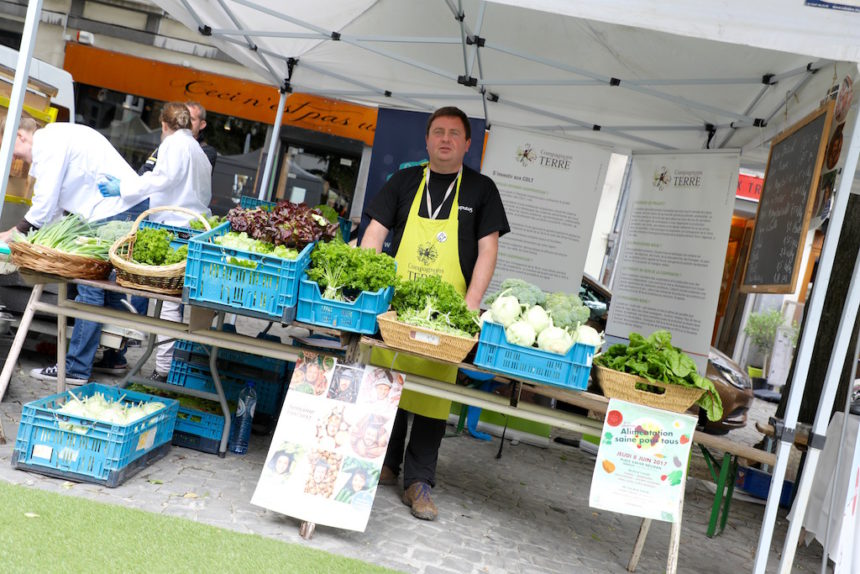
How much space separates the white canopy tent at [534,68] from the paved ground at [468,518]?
9.94 feet

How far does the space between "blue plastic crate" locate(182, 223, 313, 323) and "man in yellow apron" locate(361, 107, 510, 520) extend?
3.20ft

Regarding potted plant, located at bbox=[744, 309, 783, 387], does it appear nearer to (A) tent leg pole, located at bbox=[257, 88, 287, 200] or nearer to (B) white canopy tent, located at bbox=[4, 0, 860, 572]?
(B) white canopy tent, located at bbox=[4, 0, 860, 572]

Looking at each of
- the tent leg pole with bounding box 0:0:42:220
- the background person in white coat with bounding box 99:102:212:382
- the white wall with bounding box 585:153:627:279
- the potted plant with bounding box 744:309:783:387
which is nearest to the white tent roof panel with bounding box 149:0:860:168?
the background person in white coat with bounding box 99:102:212:382

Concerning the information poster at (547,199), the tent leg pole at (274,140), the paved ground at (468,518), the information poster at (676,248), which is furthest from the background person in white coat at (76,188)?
the information poster at (676,248)

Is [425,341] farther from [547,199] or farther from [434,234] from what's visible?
[547,199]

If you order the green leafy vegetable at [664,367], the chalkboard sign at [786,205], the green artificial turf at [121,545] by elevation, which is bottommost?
the green artificial turf at [121,545]

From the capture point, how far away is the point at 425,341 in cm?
358

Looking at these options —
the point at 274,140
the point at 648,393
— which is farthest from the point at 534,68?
the point at 648,393

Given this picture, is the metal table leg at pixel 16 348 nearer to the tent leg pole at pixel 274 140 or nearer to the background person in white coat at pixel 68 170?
the background person in white coat at pixel 68 170

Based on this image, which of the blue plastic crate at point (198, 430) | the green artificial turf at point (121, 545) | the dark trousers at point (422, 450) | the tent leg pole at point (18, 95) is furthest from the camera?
the blue plastic crate at point (198, 430)

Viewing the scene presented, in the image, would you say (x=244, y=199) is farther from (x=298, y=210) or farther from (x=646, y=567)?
(x=646, y=567)

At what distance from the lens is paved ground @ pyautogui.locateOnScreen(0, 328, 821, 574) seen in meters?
3.71

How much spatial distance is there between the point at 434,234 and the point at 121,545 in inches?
95.6

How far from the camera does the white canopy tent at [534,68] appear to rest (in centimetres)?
553
